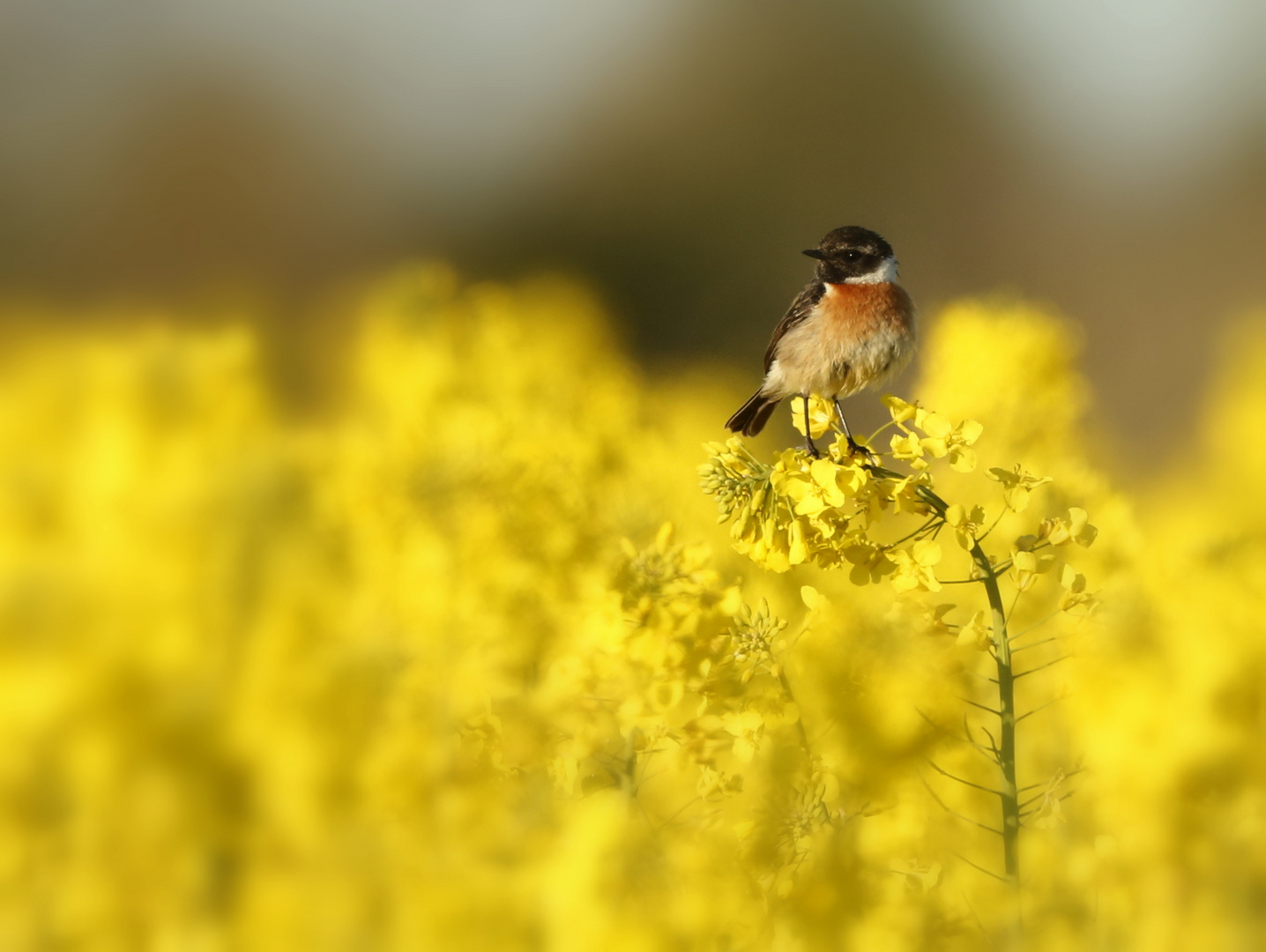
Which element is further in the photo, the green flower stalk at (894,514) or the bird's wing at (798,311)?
the bird's wing at (798,311)

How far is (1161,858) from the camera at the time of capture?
2.48m

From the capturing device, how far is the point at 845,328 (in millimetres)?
2994

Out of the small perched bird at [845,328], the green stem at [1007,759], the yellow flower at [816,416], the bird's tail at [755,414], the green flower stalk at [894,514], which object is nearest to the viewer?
the green stem at [1007,759]

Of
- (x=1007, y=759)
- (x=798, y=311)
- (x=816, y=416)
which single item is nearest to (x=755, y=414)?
(x=798, y=311)

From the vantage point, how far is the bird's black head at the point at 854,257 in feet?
9.95

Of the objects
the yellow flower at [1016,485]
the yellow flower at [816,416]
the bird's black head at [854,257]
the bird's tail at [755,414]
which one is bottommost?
the yellow flower at [1016,485]

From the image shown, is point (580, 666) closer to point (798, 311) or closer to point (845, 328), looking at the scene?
point (845, 328)

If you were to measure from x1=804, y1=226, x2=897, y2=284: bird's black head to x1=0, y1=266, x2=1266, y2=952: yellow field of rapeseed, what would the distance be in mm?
610

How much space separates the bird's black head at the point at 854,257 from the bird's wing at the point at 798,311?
1.6 inches

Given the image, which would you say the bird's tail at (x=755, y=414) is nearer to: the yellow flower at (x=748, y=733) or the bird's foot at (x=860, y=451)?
the bird's foot at (x=860, y=451)

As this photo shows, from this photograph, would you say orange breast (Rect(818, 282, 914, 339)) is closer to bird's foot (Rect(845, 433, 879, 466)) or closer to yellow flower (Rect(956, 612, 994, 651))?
bird's foot (Rect(845, 433, 879, 466))

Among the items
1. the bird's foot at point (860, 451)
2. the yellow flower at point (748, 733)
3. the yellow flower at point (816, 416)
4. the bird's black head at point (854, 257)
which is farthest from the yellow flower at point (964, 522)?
the bird's black head at point (854, 257)

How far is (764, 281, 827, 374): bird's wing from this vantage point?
10.3 ft

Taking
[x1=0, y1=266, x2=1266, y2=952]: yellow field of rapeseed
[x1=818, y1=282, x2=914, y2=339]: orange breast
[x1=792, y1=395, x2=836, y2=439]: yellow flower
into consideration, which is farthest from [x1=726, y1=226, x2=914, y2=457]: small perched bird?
[x1=792, y1=395, x2=836, y2=439]: yellow flower
